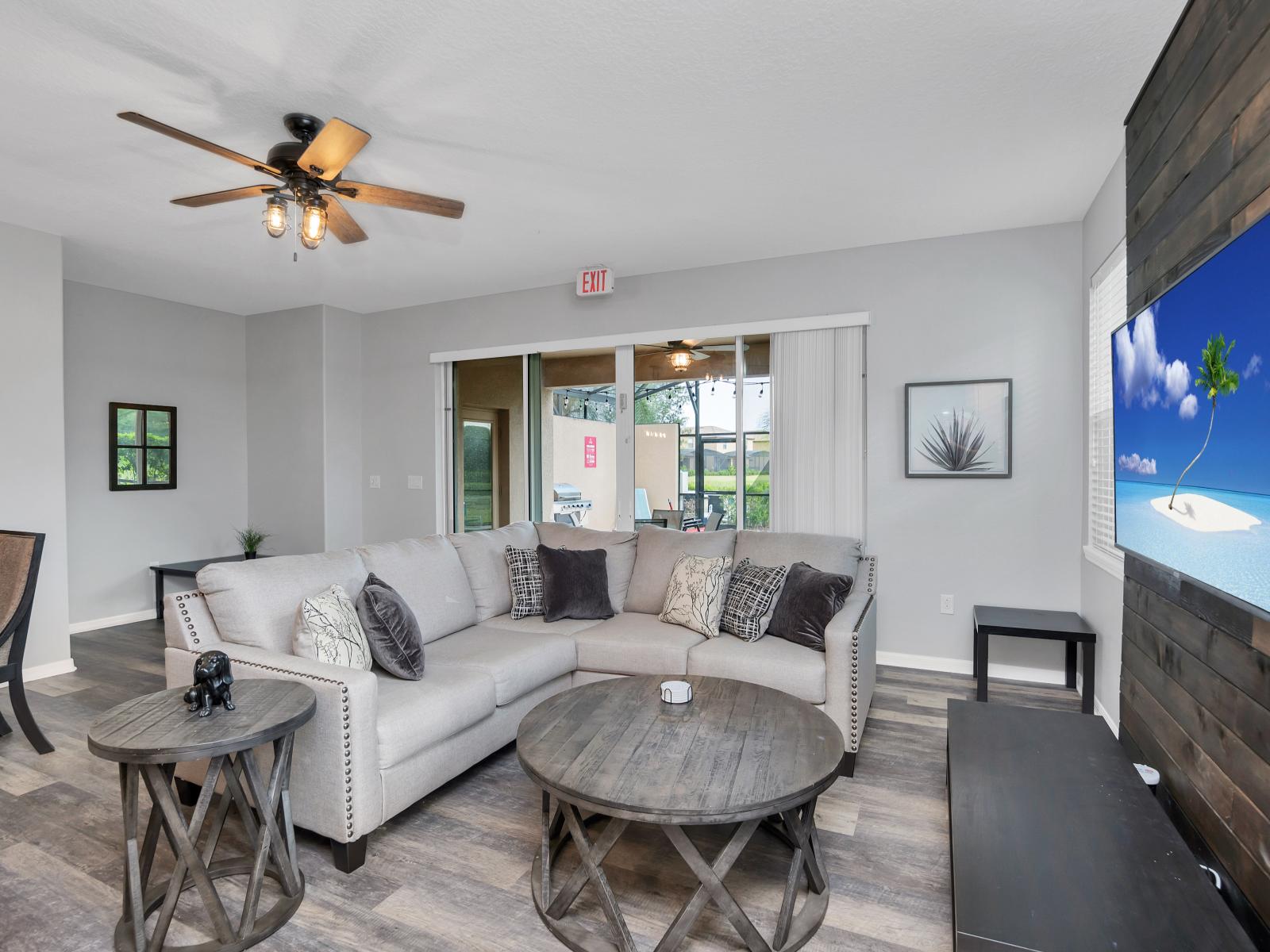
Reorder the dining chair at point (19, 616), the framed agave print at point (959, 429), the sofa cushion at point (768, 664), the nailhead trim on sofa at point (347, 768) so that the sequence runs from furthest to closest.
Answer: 1. the framed agave print at point (959, 429)
2. the dining chair at point (19, 616)
3. the sofa cushion at point (768, 664)
4. the nailhead trim on sofa at point (347, 768)

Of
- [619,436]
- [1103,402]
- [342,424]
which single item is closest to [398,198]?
[619,436]

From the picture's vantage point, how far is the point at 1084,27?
2.16 m

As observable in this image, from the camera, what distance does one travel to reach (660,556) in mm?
3803

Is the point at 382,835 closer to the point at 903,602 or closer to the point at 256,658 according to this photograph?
the point at 256,658

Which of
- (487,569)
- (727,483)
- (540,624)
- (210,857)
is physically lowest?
(210,857)

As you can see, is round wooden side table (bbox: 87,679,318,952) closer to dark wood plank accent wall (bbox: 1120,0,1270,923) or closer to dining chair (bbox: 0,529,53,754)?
dining chair (bbox: 0,529,53,754)

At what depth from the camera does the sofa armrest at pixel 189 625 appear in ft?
7.93

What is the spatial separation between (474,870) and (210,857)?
0.75m

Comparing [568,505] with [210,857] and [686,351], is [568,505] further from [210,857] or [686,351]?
[210,857]

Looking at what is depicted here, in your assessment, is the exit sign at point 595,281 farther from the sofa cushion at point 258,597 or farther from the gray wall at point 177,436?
the gray wall at point 177,436

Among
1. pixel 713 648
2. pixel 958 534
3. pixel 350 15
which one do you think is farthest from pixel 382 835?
pixel 958 534

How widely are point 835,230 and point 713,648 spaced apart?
2507 millimetres

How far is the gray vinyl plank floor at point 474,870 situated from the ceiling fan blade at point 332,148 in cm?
235

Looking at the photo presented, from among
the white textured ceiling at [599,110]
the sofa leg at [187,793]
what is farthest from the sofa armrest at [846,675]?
the sofa leg at [187,793]
